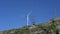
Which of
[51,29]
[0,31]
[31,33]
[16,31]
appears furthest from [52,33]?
[0,31]

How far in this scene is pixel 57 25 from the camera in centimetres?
2333

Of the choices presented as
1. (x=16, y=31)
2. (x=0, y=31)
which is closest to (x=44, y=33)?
(x=16, y=31)

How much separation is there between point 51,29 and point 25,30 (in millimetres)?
4158

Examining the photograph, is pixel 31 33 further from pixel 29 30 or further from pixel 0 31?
pixel 0 31

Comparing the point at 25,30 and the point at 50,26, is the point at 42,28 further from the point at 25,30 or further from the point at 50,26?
the point at 25,30

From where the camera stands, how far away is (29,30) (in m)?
25.7

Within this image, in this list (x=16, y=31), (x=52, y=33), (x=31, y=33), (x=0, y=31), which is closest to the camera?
(x=52, y=33)

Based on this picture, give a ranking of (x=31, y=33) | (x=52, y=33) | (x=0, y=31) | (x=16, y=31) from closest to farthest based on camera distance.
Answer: (x=52, y=33) → (x=31, y=33) → (x=16, y=31) → (x=0, y=31)

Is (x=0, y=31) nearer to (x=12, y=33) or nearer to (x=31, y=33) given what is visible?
(x=12, y=33)

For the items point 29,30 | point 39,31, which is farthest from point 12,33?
point 39,31

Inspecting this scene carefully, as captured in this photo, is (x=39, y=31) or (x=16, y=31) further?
(x=16, y=31)

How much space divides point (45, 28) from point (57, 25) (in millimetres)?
1362

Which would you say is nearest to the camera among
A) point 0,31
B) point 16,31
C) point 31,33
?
point 31,33

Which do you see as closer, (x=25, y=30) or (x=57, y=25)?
(x=57, y=25)
